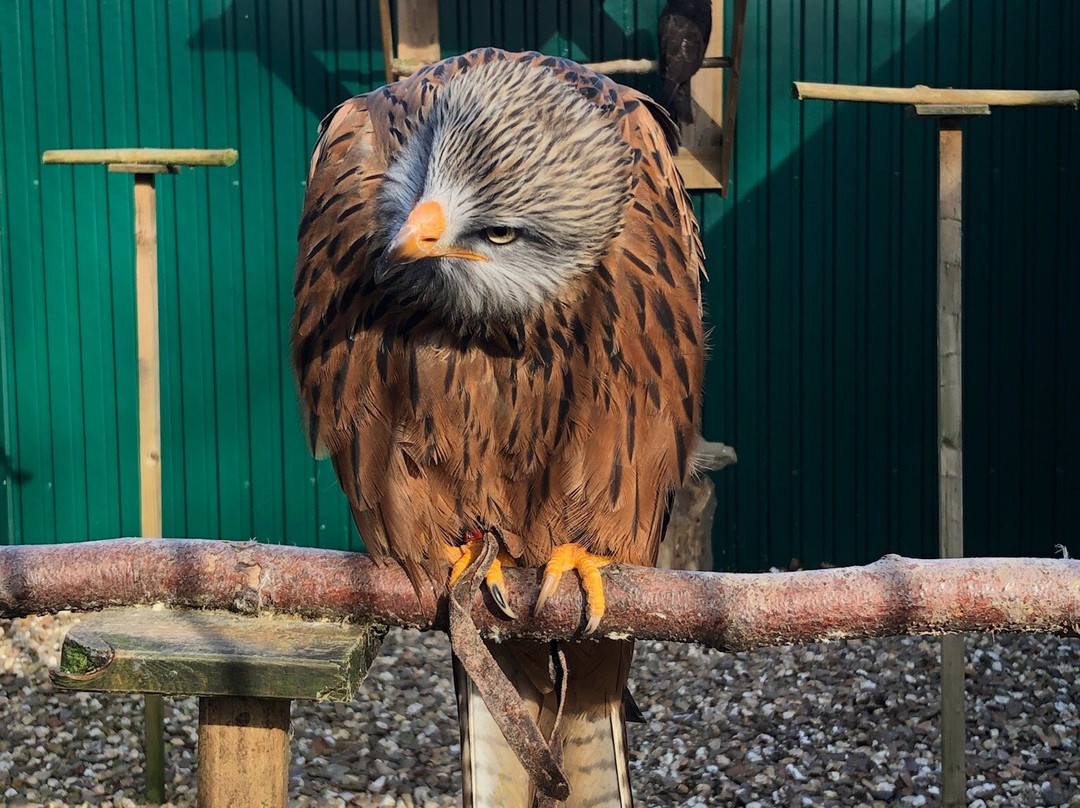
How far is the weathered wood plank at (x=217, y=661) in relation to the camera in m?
1.94

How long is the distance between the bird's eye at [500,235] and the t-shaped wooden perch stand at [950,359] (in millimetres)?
2205

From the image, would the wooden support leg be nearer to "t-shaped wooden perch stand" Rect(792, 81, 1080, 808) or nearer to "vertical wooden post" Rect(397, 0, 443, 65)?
"t-shaped wooden perch stand" Rect(792, 81, 1080, 808)

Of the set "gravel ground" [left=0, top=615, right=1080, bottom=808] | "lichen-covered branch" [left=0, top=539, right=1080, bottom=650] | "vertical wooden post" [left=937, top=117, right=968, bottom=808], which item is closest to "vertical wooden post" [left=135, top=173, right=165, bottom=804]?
"gravel ground" [left=0, top=615, right=1080, bottom=808]

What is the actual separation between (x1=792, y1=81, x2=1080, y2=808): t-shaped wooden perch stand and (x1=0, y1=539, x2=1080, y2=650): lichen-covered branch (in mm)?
1885

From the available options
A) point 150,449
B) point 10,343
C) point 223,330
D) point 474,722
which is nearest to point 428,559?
point 474,722

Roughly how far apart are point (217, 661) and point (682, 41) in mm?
4092

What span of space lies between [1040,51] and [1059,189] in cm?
70

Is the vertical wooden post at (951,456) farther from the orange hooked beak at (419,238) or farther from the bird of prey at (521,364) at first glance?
the orange hooked beak at (419,238)

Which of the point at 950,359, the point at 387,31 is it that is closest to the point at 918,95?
the point at 950,359

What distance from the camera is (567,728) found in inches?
89.7

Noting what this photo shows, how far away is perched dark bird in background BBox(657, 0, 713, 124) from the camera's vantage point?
5254 millimetres

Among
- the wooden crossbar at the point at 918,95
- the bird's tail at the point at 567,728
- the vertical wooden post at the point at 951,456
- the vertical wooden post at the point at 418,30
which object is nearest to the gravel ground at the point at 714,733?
the vertical wooden post at the point at 951,456

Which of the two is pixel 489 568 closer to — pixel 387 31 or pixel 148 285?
pixel 148 285

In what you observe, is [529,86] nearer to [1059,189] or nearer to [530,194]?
[530,194]
